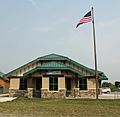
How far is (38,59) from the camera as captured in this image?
122 feet

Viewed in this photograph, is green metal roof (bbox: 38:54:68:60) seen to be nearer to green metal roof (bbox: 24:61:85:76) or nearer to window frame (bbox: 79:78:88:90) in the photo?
green metal roof (bbox: 24:61:85:76)

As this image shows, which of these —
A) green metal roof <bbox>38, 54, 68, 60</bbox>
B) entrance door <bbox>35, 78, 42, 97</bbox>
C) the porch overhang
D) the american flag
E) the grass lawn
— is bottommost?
the grass lawn

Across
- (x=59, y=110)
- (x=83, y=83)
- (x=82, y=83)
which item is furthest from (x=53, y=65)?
(x=59, y=110)

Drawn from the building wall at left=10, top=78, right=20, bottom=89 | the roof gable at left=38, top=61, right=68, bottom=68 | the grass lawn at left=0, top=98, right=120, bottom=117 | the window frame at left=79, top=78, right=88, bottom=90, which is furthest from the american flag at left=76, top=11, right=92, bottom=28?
the building wall at left=10, top=78, right=20, bottom=89

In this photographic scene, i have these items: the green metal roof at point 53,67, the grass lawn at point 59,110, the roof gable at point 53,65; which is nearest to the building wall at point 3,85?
the green metal roof at point 53,67

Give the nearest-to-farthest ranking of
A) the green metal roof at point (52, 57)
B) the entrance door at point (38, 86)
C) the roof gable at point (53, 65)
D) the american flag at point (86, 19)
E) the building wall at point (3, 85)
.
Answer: the american flag at point (86, 19)
the roof gable at point (53, 65)
the entrance door at point (38, 86)
the green metal roof at point (52, 57)
the building wall at point (3, 85)

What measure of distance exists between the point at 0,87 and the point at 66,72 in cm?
2420

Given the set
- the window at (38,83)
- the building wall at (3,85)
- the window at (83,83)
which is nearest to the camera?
the window at (38,83)

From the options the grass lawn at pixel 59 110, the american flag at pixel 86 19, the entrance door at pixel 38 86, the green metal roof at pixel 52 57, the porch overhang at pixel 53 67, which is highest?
the american flag at pixel 86 19

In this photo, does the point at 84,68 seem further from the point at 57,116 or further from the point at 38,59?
the point at 57,116

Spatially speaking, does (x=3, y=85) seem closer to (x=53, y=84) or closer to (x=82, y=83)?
(x=82, y=83)

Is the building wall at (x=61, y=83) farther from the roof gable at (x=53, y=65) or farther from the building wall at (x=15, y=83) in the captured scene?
the building wall at (x=15, y=83)

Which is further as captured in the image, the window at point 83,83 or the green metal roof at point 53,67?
the window at point 83,83

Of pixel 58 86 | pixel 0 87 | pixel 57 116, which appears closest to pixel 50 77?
pixel 58 86
